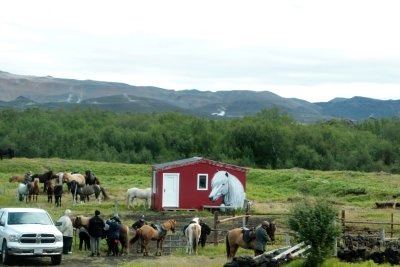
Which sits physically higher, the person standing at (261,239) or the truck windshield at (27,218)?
the truck windshield at (27,218)

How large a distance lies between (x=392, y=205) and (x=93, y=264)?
22.9 metres

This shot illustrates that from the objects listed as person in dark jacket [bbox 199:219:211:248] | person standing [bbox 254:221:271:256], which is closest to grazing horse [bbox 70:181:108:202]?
person in dark jacket [bbox 199:219:211:248]

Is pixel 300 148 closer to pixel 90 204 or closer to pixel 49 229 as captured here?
pixel 90 204

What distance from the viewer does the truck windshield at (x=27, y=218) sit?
21.9 meters

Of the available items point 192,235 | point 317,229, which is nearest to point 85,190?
point 192,235

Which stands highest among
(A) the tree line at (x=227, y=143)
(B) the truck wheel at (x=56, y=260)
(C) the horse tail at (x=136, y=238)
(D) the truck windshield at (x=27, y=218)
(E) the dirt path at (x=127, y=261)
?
(A) the tree line at (x=227, y=143)

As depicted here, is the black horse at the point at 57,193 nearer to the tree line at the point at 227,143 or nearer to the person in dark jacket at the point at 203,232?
the person in dark jacket at the point at 203,232

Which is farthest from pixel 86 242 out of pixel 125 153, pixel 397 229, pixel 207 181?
pixel 125 153

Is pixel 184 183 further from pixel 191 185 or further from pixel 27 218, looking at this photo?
pixel 27 218

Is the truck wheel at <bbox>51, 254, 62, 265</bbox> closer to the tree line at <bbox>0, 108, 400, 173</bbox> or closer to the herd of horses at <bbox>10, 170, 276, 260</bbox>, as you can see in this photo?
the herd of horses at <bbox>10, 170, 276, 260</bbox>

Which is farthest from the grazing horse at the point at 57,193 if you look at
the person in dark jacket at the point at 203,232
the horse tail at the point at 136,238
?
the horse tail at the point at 136,238

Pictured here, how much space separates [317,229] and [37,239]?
7.76 m

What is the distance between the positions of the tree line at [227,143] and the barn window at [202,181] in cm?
4411

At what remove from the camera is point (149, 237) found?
23781mm
